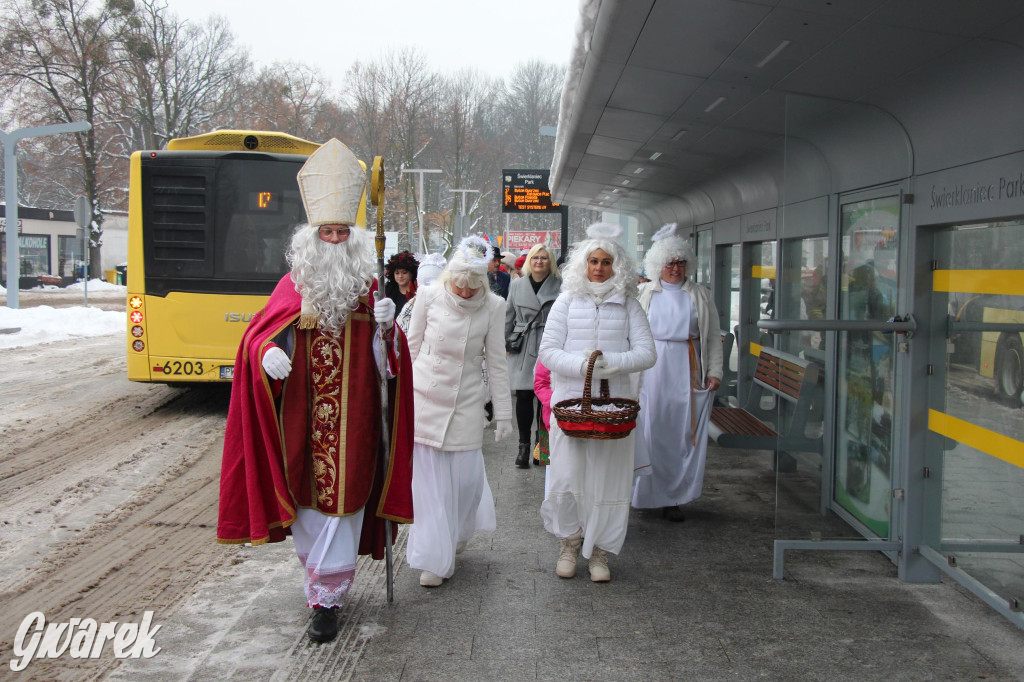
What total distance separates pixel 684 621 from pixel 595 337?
5.16 feet

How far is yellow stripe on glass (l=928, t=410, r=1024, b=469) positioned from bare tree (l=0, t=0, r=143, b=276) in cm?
3761

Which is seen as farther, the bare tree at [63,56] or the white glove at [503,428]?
the bare tree at [63,56]

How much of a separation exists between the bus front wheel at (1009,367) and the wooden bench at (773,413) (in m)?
1.22

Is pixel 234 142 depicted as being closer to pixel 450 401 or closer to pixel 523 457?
pixel 523 457

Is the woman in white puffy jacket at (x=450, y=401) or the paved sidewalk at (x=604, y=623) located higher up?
the woman in white puffy jacket at (x=450, y=401)

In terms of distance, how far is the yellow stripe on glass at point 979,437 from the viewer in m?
4.33

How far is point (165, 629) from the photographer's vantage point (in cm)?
442

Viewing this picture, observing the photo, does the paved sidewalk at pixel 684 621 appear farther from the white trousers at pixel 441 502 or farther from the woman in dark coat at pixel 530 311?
the woman in dark coat at pixel 530 311

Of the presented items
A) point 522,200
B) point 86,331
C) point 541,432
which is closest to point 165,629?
Answer: point 541,432

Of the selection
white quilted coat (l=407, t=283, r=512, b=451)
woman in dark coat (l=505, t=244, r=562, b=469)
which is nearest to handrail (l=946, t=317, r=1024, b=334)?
white quilted coat (l=407, t=283, r=512, b=451)

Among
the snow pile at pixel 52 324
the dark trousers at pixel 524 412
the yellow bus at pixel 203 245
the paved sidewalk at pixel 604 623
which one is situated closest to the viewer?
the paved sidewalk at pixel 604 623

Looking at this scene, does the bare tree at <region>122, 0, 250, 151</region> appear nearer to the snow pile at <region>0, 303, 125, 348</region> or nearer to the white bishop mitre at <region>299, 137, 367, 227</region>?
the snow pile at <region>0, 303, 125, 348</region>

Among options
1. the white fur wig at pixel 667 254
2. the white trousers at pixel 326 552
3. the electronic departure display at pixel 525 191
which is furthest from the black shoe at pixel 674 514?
the electronic departure display at pixel 525 191

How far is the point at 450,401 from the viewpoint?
5.12 metres
